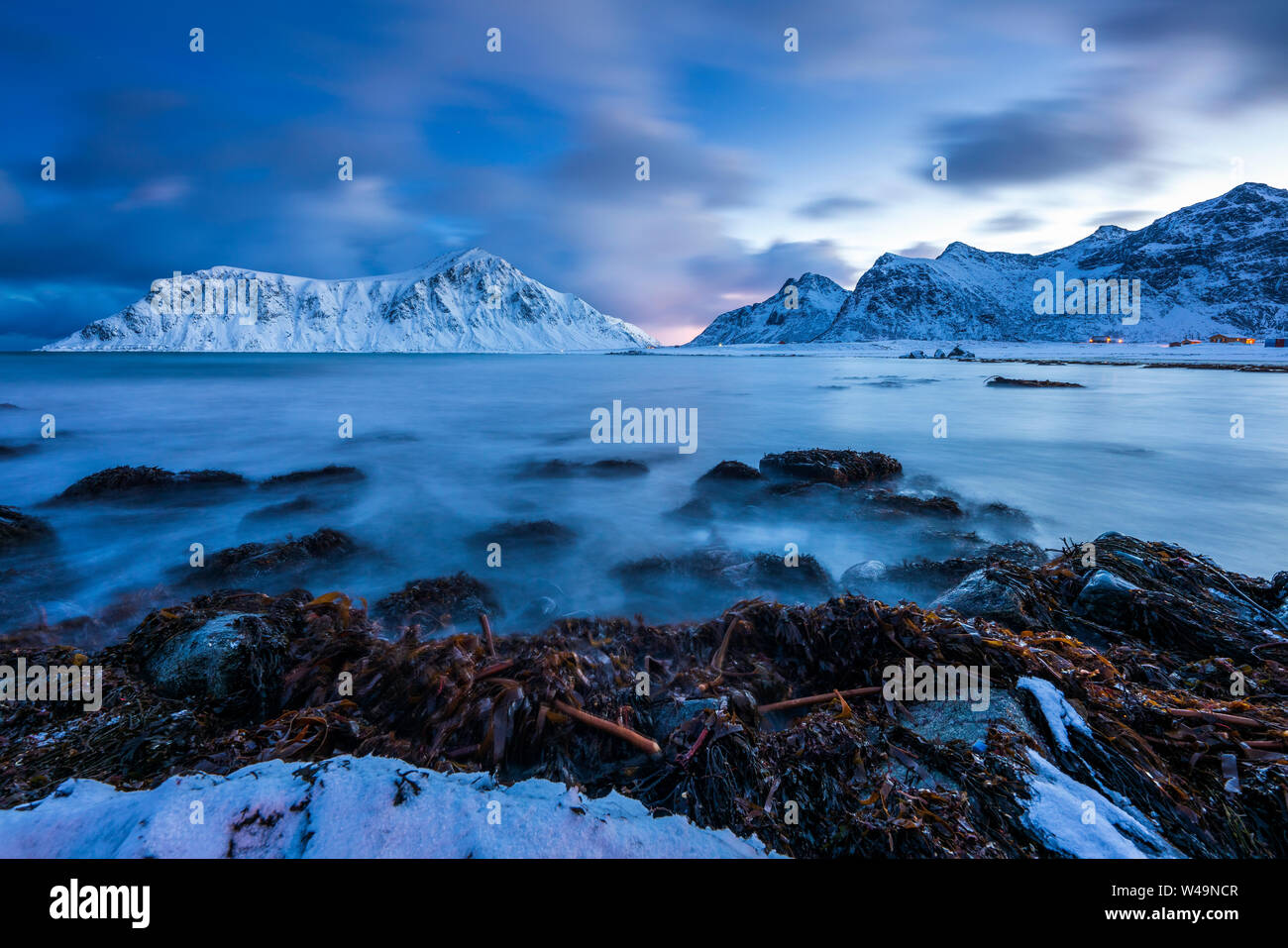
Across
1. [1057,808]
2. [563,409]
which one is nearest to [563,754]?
[1057,808]

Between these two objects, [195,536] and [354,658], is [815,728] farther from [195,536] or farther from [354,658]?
[195,536]

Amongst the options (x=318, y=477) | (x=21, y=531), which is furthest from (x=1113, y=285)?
(x=21, y=531)

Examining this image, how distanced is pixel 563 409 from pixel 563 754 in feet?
69.7

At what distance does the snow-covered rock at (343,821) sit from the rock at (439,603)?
256 cm

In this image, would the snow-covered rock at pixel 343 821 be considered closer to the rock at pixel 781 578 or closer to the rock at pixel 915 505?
the rock at pixel 781 578

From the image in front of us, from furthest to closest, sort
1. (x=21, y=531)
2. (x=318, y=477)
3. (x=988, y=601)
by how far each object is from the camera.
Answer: (x=318, y=477) < (x=21, y=531) < (x=988, y=601)

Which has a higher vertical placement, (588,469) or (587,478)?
(588,469)

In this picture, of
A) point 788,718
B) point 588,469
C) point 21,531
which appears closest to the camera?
point 788,718

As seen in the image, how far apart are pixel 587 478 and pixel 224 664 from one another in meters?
7.77

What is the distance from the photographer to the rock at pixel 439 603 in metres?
4.91

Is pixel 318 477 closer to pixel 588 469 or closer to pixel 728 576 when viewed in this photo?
pixel 588 469

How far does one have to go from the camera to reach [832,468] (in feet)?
32.1

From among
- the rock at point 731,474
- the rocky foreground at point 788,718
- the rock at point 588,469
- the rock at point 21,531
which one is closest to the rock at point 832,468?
the rock at point 731,474
